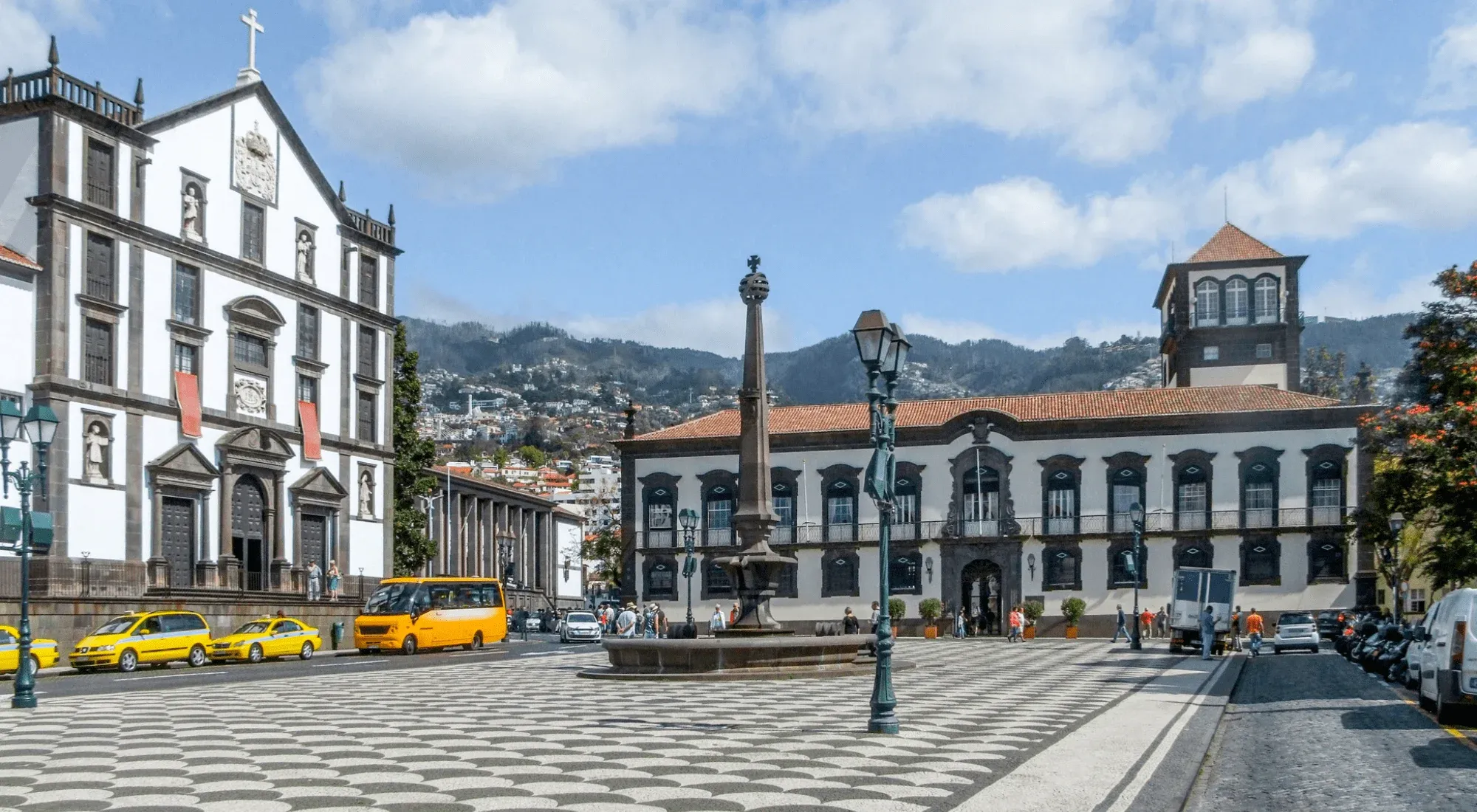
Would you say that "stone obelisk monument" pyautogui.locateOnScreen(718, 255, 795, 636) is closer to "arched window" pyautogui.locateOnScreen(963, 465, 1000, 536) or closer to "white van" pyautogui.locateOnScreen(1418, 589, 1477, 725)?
"white van" pyautogui.locateOnScreen(1418, 589, 1477, 725)

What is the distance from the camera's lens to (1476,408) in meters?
24.6

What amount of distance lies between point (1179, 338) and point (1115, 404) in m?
12.4

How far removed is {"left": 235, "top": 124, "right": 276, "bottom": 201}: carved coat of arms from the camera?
44.5 meters

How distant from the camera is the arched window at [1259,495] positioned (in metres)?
59.7

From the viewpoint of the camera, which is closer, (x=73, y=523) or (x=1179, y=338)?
(x=73, y=523)

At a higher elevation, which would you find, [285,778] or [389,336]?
[389,336]

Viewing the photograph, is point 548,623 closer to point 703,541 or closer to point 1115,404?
point 703,541

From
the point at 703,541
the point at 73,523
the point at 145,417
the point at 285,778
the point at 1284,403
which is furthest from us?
the point at 703,541

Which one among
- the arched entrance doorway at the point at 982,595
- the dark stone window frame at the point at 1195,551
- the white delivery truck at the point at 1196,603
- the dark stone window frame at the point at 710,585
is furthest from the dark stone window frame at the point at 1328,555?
the dark stone window frame at the point at 710,585

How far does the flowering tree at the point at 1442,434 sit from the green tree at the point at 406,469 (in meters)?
35.1

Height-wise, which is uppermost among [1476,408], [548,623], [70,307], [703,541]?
[70,307]

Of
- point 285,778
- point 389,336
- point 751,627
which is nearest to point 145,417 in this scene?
point 389,336

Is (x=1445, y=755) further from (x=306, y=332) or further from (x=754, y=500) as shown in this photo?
(x=306, y=332)

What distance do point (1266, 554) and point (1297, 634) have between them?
16.8 meters
